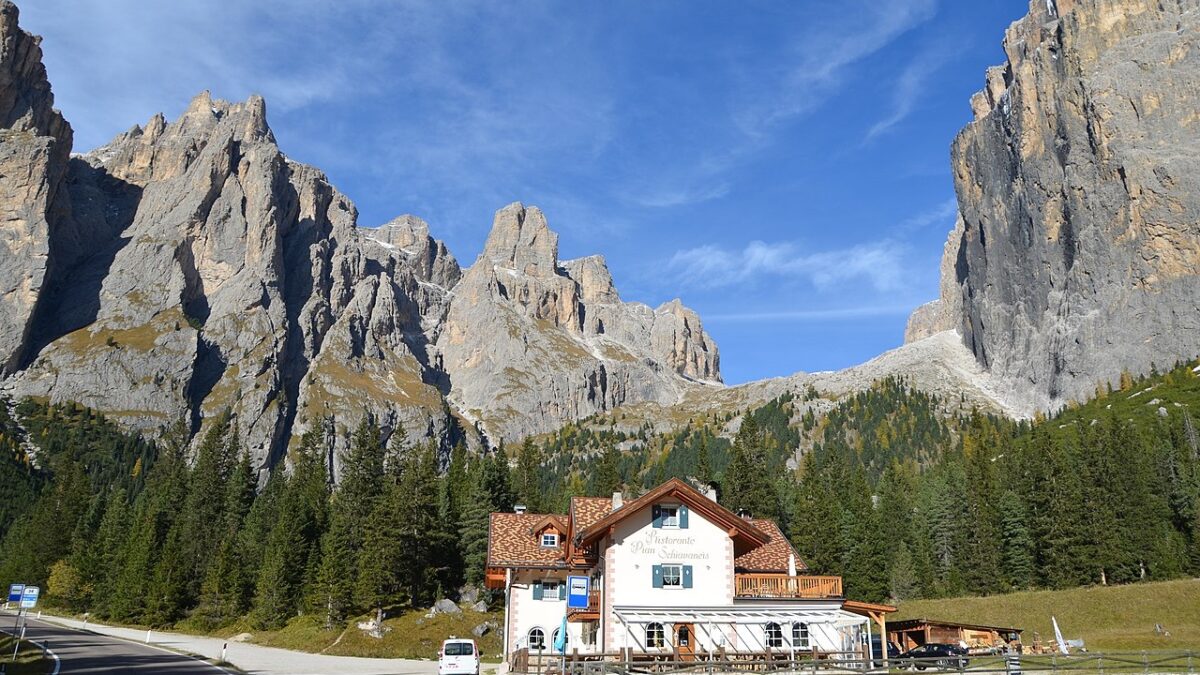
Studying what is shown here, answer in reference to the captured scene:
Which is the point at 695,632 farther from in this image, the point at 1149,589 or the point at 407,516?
the point at 1149,589

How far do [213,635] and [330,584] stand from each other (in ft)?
44.4

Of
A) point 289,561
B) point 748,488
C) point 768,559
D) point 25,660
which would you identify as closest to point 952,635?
point 768,559

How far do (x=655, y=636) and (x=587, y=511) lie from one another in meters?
11.9

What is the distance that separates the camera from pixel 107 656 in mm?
49062

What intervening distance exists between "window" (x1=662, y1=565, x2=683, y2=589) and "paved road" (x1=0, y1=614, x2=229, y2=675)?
918 inches

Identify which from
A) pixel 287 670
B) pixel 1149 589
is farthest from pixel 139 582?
pixel 1149 589

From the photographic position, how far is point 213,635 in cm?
8256

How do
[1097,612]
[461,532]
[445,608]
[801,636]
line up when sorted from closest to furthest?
[801,636], [1097,612], [445,608], [461,532]

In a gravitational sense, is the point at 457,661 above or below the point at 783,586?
below

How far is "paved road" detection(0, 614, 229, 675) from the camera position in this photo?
134ft

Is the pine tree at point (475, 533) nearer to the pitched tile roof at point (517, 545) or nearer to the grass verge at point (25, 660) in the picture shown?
the pitched tile roof at point (517, 545)

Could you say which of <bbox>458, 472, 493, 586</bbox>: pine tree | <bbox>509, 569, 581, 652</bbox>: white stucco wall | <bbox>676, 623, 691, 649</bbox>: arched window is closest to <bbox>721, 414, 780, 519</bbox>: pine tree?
<bbox>458, 472, 493, 586</bbox>: pine tree

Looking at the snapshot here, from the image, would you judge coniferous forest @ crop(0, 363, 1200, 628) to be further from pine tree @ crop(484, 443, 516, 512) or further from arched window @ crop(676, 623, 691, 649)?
arched window @ crop(676, 623, 691, 649)

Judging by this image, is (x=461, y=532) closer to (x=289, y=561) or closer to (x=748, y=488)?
(x=289, y=561)
